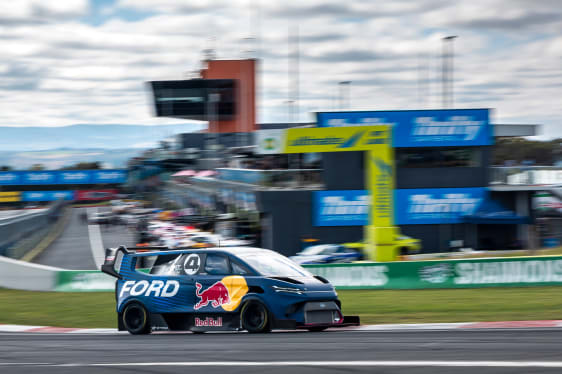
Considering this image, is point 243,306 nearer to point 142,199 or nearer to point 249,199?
point 249,199

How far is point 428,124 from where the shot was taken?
40438 millimetres

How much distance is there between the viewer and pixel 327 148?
114 feet

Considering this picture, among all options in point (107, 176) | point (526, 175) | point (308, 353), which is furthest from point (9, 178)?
point (308, 353)

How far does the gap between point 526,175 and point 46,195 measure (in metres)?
84.4

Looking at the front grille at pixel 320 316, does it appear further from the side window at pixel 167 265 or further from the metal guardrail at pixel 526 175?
the metal guardrail at pixel 526 175

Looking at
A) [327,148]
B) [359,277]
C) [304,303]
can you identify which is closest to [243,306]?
[304,303]

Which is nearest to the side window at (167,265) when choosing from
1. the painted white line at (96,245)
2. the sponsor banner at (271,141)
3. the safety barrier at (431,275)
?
the safety barrier at (431,275)

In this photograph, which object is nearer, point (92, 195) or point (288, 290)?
point (288, 290)

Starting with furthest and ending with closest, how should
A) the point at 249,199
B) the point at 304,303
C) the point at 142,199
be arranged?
the point at 142,199
the point at 249,199
the point at 304,303

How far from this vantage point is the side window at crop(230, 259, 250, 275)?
11211mm

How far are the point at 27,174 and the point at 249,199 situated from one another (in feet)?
261

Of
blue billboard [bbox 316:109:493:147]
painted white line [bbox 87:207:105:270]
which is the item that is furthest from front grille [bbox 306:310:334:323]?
blue billboard [bbox 316:109:493:147]

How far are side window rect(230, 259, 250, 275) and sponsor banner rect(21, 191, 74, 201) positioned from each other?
10213 cm

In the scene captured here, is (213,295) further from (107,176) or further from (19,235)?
(107,176)
